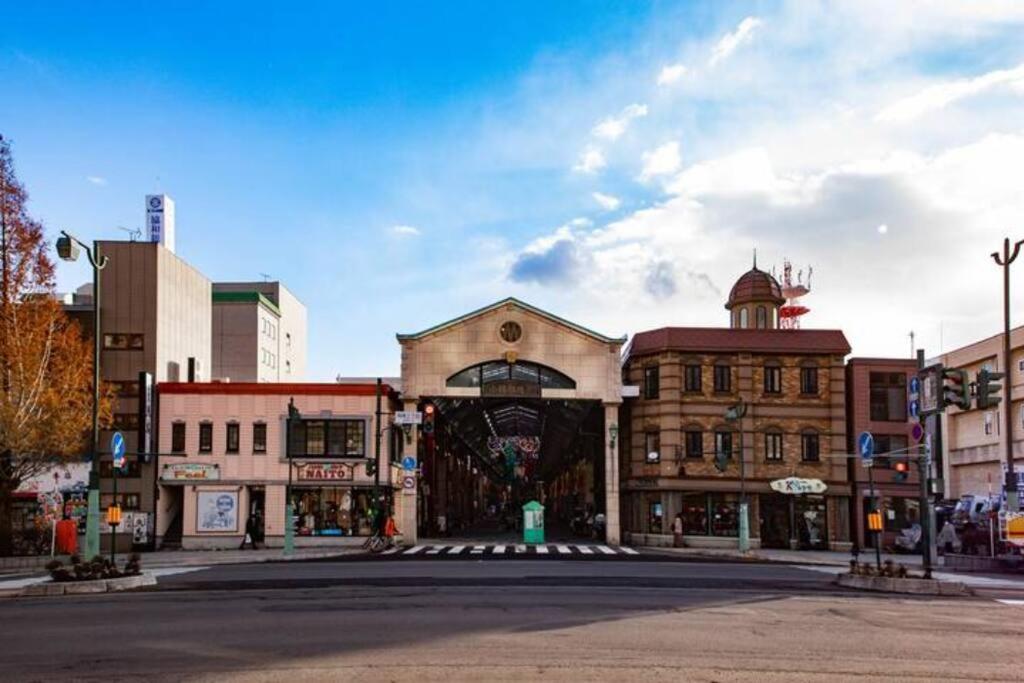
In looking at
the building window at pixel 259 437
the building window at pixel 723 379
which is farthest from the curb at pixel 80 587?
the building window at pixel 723 379

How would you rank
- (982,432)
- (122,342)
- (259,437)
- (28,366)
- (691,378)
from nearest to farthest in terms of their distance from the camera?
1. (28,366)
2. (122,342)
3. (259,437)
4. (691,378)
5. (982,432)

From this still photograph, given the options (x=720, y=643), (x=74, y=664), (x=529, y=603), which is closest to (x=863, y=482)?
(x=529, y=603)

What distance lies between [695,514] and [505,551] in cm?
1239

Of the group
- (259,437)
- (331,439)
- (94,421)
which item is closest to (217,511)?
(259,437)

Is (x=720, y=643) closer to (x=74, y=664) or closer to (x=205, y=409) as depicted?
(x=74, y=664)

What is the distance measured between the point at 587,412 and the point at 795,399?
11091mm

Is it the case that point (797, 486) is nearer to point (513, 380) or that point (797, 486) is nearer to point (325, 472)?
point (513, 380)

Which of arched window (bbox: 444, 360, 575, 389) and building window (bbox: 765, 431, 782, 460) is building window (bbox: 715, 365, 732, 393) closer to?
building window (bbox: 765, 431, 782, 460)

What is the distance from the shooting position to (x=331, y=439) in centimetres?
4747

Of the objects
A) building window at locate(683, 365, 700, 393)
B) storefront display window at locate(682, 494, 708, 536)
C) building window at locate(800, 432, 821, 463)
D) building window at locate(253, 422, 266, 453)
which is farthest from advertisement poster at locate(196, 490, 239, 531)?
building window at locate(800, 432, 821, 463)

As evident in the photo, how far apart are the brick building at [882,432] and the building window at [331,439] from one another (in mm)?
23835

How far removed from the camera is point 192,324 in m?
52.3

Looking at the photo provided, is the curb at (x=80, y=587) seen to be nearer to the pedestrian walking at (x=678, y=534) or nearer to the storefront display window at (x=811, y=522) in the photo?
the pedestrian walking at (x=678, y=534)

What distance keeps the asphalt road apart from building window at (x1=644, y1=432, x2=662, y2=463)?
23631 millimetres
